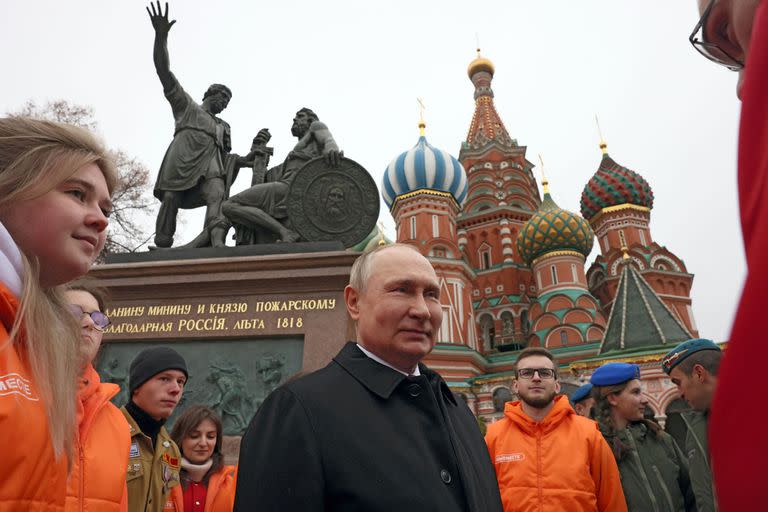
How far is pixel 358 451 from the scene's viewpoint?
1.47 metres

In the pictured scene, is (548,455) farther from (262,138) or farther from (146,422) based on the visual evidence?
(262,138)

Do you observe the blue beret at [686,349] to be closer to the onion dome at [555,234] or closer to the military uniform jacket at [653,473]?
the military uniform jacket at [653,473]

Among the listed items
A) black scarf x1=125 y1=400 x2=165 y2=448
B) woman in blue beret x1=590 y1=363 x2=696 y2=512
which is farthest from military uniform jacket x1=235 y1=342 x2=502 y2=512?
woman in blue beret x1=590 y1=363 x2=696 y2=512

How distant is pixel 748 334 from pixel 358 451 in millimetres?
1114

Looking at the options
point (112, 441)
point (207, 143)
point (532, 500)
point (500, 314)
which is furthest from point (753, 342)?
point (500, 314)

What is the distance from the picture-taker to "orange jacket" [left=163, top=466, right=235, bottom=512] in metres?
3.03

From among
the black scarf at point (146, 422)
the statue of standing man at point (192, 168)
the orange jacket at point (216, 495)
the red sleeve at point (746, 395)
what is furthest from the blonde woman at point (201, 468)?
the statue of standing man at point (192, 168)

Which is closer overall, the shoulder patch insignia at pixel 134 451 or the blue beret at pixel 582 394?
the shoulder patch insignia at pixel 134 451

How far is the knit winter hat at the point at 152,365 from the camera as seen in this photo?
9.85 feet

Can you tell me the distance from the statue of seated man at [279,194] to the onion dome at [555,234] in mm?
26938

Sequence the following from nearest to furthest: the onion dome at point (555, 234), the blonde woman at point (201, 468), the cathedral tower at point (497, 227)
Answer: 1. the blonde woman at point (201, 468)
2. the onion dome at point (555, 234)
3. the cathedral tower at point (497, 227)

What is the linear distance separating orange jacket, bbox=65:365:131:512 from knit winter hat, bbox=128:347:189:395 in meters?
0.84

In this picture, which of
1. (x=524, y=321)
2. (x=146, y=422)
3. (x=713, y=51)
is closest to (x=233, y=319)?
(x=146, y=422)

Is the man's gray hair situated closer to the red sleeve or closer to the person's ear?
the person's ear
